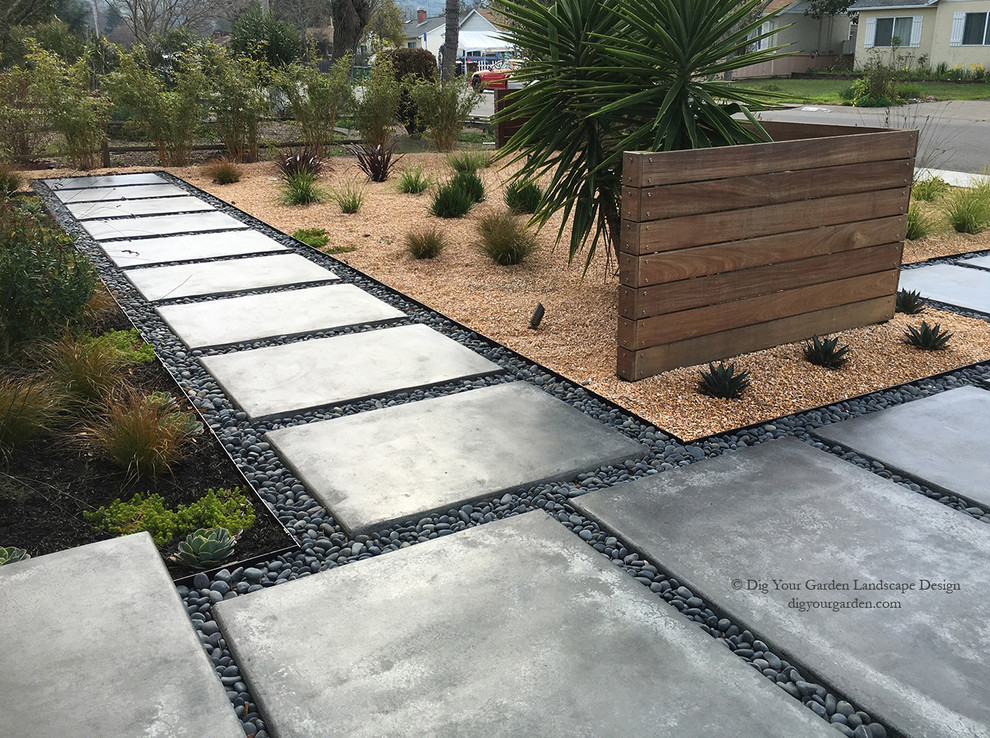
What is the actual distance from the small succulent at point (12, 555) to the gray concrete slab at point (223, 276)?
2.87 m

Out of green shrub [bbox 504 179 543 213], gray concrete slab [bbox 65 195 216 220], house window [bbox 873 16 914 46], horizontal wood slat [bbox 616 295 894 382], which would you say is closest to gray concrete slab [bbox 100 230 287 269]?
gray concrete slab [bbox 65 195 216 220]

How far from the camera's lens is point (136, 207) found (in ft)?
26.9

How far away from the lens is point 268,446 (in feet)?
10.8

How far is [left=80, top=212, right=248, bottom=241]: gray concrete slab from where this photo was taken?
7.04 m

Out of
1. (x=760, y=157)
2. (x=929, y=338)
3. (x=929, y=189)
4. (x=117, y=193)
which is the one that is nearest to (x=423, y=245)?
(x=760, y=157)

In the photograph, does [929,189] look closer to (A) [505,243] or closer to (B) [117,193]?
(A) [505,243]

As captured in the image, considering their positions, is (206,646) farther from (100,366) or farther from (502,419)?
(100,366)

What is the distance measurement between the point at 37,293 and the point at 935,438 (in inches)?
157

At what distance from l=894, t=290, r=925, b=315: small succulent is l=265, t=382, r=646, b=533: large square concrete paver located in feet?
7.89

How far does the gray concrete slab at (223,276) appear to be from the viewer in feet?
17.6

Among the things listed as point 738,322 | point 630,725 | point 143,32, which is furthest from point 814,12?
point 630,725

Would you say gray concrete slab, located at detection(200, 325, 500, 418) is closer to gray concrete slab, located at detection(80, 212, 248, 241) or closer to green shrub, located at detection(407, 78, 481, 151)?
gray concrete slab, located at detection(80, 212, 248, 241)

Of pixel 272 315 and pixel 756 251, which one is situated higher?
pixel 756 251

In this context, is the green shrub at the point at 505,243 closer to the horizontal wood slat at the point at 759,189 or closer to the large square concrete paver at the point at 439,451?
the horizontal wood slat at the point at 759,189
